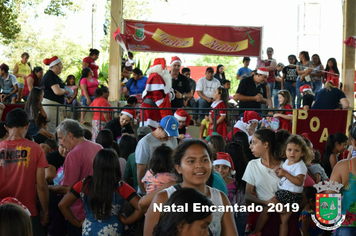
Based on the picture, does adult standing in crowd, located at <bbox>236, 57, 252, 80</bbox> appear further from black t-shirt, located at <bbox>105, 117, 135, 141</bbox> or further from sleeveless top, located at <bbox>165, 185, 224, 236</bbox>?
sleeveless top, located at <bbox>165, 185, 224, 236</bbox>

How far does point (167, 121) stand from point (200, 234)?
12.2 feet

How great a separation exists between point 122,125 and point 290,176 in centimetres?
437

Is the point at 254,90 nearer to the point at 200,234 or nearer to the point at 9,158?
the point at 9,158

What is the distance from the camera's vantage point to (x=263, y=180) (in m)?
5.51

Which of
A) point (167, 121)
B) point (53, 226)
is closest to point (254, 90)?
point (167, 121)

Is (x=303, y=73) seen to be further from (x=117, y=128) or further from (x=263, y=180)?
(x=263, y=180)

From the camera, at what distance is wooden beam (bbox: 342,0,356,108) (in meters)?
13.4

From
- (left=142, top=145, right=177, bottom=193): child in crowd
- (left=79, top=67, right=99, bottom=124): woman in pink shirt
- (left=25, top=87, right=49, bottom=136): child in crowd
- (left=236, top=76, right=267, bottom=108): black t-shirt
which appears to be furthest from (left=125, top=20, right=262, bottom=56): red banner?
(left=142, top=145, right=177, bottom=193): child in crowd

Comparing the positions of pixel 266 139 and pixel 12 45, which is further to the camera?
pixel 12 45

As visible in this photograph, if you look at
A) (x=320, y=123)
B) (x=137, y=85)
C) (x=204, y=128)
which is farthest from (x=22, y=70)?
(x=320, y=123)

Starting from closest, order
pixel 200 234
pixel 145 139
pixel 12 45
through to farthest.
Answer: pixel 200 234
pixel 145 139
pixel 12 45

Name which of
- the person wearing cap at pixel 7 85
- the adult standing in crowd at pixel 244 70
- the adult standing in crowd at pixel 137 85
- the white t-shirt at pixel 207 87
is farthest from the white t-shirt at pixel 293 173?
the adult standing in crowd at pixel 244 70

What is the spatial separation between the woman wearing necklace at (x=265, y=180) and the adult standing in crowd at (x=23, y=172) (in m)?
2.21

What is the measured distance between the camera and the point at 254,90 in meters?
9.88
